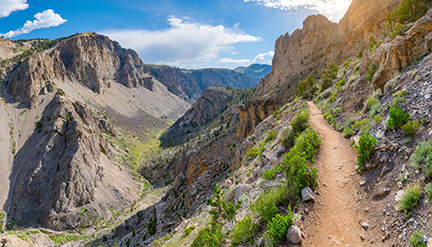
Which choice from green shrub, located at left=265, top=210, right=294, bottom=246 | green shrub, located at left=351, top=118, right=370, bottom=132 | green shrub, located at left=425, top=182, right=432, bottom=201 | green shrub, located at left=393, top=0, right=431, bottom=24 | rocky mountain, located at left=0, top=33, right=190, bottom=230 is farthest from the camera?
rocky mountain, located at left=0, top=33, right=190, bottom=230

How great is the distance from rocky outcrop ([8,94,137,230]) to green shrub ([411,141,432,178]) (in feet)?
208

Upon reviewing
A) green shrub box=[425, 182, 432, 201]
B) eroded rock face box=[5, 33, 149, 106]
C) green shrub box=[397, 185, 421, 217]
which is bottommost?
green shrub box=[397, 185, 421, 217]

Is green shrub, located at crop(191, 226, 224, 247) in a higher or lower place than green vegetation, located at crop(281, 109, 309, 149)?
lower

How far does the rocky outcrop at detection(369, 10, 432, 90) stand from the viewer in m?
13.3

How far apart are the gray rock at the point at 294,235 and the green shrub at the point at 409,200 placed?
3012 millimetres

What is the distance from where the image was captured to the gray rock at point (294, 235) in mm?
6833

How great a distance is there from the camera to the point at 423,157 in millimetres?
6621

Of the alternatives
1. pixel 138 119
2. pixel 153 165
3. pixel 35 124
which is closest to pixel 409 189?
pixel 153 165

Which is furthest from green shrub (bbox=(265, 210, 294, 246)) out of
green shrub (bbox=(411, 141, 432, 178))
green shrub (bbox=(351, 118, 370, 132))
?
green shrub (bbox=(351, 118, 370, 132))

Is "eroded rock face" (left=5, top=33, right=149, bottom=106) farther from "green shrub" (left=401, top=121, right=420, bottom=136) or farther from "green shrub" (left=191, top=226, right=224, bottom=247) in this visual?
"green shrub" (left=401, top=121, right=420, bottom=136)

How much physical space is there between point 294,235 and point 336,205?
2.45 m

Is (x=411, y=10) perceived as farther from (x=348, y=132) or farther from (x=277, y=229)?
(x=277, y=229)

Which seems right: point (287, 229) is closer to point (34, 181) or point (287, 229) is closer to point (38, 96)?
point (34, 181)

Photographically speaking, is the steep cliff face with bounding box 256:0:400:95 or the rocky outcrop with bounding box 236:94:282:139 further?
the rocky outcrop with bounding box 236:94:282:139
